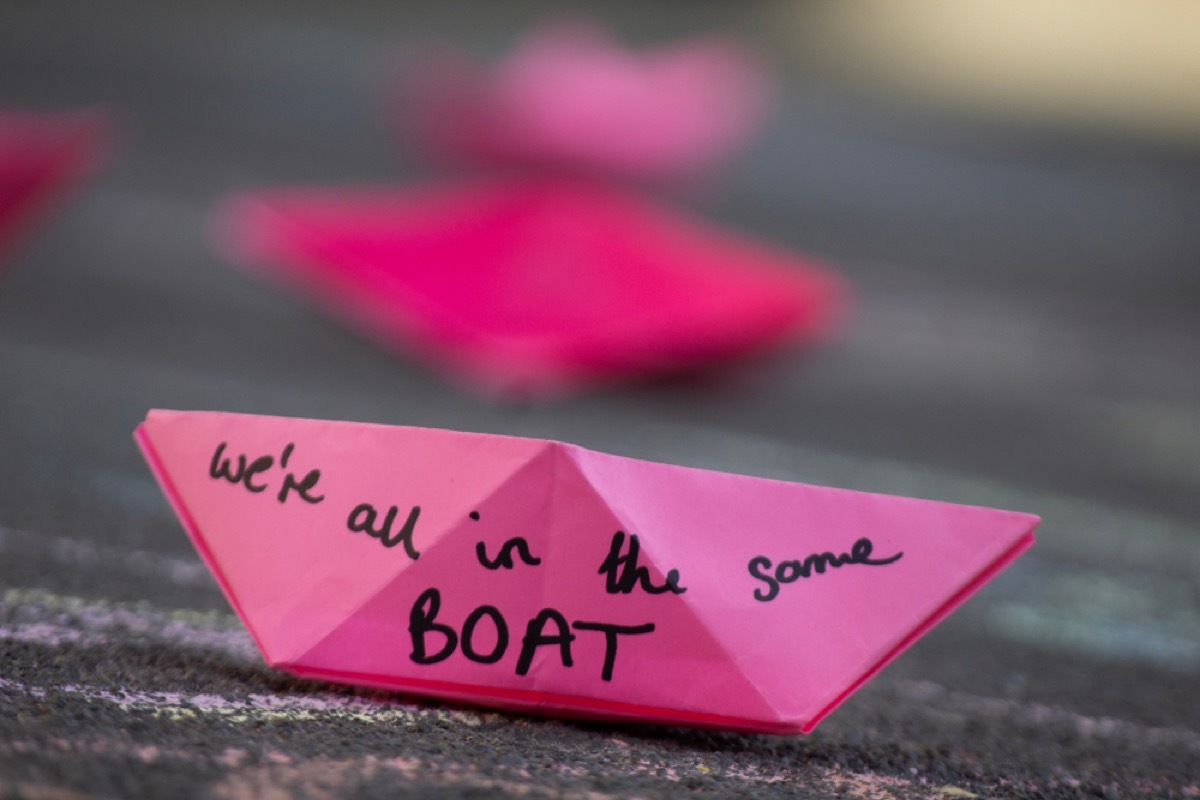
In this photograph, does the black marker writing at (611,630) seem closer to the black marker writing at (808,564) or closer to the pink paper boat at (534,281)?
the black marker writing at (808,564)

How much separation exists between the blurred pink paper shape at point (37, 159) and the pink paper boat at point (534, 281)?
0.96ft

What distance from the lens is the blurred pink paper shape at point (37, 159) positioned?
1.22m

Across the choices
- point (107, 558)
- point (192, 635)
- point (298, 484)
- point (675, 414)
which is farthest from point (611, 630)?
point (675, 414)

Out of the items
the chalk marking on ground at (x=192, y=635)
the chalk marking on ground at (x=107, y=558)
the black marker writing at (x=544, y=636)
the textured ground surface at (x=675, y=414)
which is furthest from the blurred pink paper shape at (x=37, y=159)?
the black marker writing at (x=544, y=636)

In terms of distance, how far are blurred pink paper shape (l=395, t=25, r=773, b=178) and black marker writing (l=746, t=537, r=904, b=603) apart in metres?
1.15

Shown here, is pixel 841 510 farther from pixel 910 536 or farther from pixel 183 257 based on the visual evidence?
pixel 183 257

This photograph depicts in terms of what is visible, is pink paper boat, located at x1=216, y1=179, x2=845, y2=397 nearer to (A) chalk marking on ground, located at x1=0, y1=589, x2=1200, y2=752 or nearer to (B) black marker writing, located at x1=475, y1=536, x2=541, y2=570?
(A) chalk marking on ground, located at x1=0, y1=589, x2=1200, y2=752

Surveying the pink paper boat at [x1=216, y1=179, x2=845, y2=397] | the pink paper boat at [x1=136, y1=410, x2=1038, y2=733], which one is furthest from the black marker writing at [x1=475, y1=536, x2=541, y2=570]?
the pink paper boat at [x1=216, y1=179, x2=845, y2=397]

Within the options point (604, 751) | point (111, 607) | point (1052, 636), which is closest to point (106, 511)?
point (111, 607)

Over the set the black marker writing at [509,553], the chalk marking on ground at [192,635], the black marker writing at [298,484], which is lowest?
the chalk marking on ground at [192,635]

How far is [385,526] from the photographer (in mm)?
463

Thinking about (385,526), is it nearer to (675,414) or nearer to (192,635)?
(192,635)

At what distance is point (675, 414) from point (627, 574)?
2.88 feet

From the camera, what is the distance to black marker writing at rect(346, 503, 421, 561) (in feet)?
1.51
